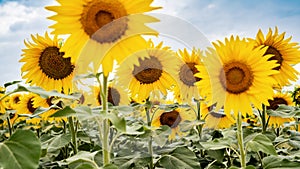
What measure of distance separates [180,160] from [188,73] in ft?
4.16

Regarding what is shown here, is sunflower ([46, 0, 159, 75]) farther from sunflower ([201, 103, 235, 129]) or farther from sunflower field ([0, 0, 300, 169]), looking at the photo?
sunflower ([201, 103, 235, 129])

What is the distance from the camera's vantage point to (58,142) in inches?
119

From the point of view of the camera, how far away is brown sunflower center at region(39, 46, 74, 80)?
3.24 metres

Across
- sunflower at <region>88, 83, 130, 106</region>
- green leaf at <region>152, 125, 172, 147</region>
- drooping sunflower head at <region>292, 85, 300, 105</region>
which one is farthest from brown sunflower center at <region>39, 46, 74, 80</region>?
drooping sunflower head at <region>292, 85, 300, 105</region>

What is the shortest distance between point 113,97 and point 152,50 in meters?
1.18

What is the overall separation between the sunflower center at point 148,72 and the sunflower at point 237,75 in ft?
2.64

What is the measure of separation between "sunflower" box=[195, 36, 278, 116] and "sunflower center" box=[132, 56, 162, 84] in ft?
2.64

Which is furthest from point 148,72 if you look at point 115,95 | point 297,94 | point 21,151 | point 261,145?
point 297,94

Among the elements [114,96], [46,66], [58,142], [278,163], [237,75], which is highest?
[46,66]

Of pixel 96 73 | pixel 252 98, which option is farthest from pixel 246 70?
pixel 96 73

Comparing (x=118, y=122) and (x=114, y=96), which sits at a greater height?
(x=114, y=96)

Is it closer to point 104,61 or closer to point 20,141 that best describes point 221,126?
point 104,61

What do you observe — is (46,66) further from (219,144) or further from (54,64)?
(219,144)

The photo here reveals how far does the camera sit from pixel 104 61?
2.10m
